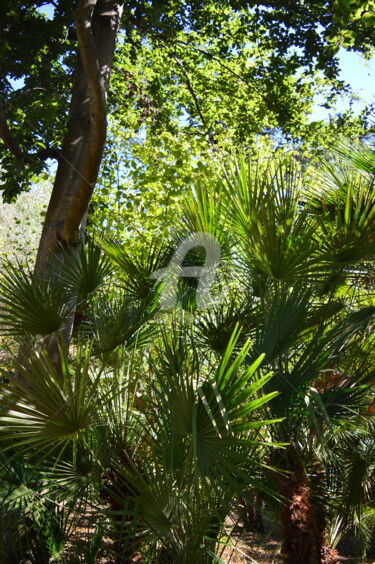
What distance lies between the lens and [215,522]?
347 centimetres

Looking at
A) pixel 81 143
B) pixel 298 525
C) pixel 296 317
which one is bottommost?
pixel 298 525

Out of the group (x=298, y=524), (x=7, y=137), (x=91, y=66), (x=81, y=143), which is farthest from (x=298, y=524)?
(x=81, y=143)

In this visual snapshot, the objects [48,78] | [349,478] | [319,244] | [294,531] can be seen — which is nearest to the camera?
[294,531]

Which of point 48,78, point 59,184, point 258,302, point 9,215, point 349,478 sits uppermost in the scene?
point 9,215

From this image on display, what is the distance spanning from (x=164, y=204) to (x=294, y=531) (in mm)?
6316

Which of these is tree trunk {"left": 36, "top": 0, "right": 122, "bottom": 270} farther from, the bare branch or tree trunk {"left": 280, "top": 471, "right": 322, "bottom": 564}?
tree trunk {"left": 280, "top": 471, "right": 322, "bottom": 564}

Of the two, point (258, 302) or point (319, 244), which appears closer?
point (319, 244)

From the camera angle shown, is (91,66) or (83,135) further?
(83,135)

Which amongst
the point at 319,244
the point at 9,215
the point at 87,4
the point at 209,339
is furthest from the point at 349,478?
the point at 9,215

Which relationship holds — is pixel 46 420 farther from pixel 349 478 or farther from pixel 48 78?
pixel 48 78

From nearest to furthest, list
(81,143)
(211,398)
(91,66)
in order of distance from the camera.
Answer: (211,398)
(91,66)
(81,143)

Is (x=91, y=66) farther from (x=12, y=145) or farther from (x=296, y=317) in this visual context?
(x=296, y=317)

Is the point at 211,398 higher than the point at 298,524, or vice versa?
the point at 211,398

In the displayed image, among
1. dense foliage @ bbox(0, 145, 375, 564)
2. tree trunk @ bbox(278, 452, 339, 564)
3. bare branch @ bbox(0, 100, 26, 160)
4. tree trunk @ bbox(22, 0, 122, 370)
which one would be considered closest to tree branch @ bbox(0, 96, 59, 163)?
bare branch @ bbox(0, 100, 26, 160)
